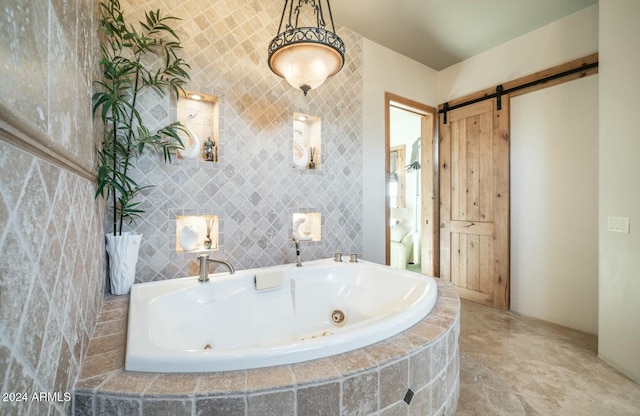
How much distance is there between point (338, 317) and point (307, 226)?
3.17 ft

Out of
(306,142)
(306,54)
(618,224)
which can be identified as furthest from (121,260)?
(618,224)

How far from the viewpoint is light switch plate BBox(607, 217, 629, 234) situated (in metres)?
1.82

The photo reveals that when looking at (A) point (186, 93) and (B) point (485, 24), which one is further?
(B) point (485, 24)

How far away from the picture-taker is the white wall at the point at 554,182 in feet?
7.96

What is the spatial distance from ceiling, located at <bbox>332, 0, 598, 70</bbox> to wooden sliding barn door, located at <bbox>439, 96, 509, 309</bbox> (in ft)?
2.25

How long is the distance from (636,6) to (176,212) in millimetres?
3439

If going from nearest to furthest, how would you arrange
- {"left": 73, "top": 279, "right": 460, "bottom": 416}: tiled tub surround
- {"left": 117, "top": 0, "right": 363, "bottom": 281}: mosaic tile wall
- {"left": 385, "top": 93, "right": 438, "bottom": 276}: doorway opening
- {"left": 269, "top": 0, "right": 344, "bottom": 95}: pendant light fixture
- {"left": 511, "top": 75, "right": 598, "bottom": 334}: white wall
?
{"left": 73, "top": 279, "right": 460, "bottom": 416}: tiled tub surround < {"left": 269, "top": 0, "right": 344, "bottom": 95}: pendant light fixture < {"left": 117, "top": 0, "right": 363, "bottom": 281}: mosaic tile wall < {"left": 511, "top": 75, "right": 598, "bottom": 334}: white wall < {"left": 385, "top": 93, "right": 438, "bottom": 276}: doorway opening

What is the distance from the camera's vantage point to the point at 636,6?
1.80 m

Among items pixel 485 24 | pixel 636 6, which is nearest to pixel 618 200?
pixel 636 6

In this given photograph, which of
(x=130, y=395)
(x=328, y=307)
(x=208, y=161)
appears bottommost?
(x=328, y=307)

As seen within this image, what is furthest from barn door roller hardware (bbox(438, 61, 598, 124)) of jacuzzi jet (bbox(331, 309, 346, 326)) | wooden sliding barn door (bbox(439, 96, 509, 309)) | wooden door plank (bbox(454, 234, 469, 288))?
jacuzzi jet (bbox(331, 309, 346, 326))

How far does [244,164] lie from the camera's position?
2.20 m

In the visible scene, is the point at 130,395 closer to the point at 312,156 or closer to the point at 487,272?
the point at 312,156

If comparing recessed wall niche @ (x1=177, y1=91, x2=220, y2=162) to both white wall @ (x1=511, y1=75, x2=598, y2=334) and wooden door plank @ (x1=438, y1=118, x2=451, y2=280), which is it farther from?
white wall @ (x1=511, y1=75, x2=598, y2=334)
